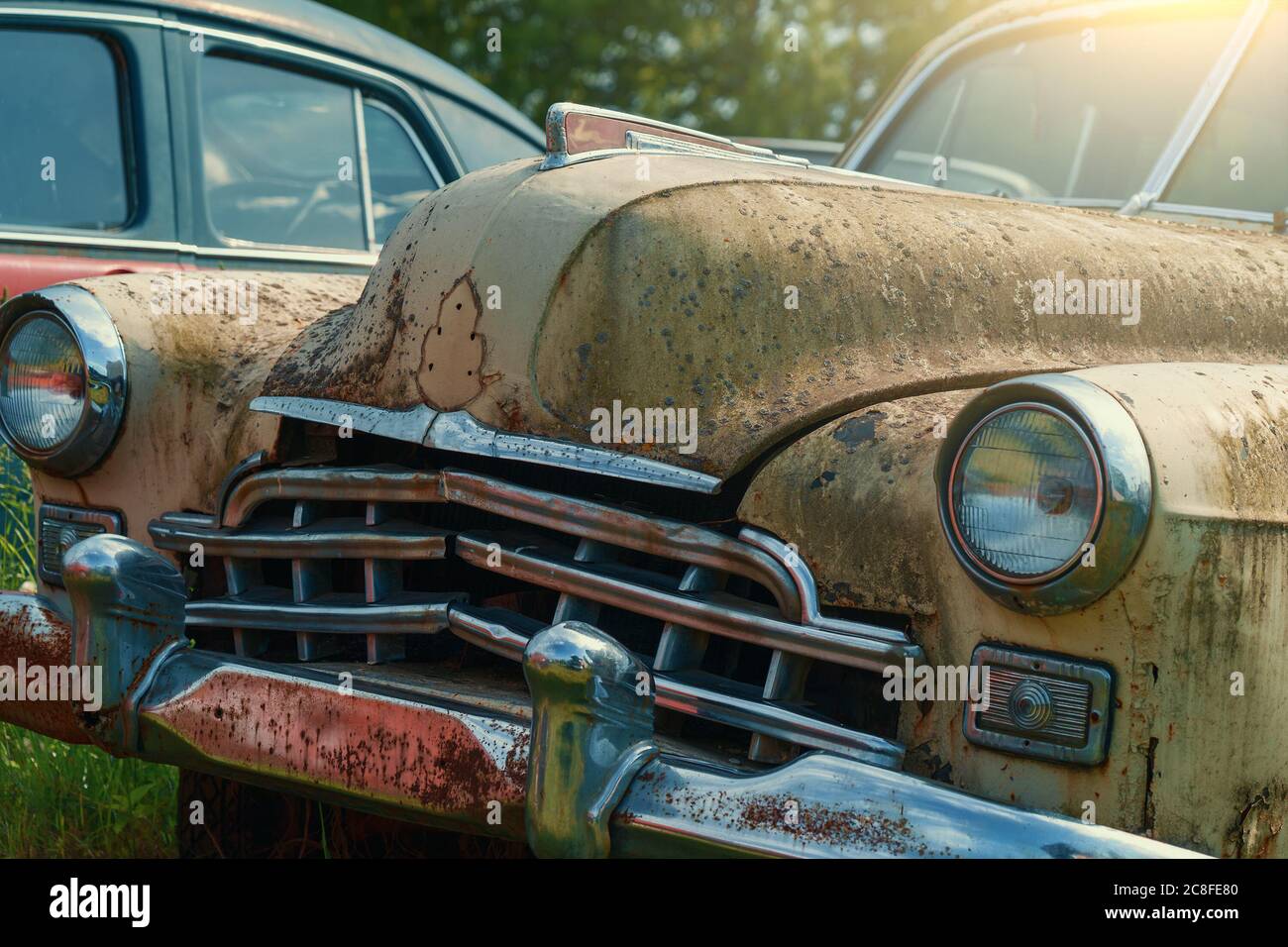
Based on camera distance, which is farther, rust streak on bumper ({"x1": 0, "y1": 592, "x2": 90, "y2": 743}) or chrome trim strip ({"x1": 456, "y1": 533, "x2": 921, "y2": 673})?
rust streak on bumper ({"x1": 0, "y1": 592, "x2": 90, "y2": 743})

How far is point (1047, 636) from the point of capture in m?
1.58

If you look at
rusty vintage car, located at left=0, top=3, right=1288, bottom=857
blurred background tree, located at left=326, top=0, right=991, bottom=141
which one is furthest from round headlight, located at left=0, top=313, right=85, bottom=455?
blurred background tree, located at left=326, top=0, right=991, bottom=141

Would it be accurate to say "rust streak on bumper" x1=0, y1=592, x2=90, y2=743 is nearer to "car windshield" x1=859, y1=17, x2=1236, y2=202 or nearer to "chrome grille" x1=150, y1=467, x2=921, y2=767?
"chrome grille" x1=150, y1=467, x2=921, y2=767

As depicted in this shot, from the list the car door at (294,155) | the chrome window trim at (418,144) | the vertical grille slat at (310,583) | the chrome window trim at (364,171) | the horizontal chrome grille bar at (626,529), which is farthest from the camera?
the chrome window trim at (418,144)

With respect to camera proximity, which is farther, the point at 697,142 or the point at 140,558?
the point at 697,142

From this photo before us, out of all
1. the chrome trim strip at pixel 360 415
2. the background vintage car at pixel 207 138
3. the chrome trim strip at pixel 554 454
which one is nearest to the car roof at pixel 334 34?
the background vintage car at pixel 207 138

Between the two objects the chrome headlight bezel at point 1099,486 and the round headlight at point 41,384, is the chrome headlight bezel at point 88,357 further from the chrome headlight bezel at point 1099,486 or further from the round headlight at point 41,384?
the chrome headlight bezel at point 1099,486

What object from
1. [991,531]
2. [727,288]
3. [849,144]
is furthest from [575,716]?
[849,144]

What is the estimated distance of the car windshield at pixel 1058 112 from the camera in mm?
2902

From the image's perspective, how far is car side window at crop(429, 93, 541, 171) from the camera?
192 inches

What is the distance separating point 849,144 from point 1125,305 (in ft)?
5.14

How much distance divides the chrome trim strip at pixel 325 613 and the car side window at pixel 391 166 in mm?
2486

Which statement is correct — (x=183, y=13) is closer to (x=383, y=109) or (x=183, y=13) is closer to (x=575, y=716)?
(x=383, y=109)

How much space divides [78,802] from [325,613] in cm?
125
